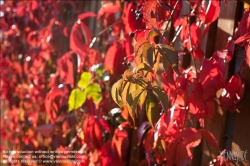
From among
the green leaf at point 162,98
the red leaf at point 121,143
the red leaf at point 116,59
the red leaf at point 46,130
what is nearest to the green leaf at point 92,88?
the red leaf at point 116,59

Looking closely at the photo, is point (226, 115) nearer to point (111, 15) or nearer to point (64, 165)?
point (64, 165)

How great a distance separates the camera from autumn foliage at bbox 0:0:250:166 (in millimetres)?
1196

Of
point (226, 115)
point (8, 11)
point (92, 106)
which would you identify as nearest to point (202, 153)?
point (226, 115)

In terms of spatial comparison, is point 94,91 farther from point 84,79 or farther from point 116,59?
point 116,59

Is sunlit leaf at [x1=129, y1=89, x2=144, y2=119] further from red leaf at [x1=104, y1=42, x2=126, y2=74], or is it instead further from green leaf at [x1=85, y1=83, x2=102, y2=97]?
green leaf at [x1=85, y1=83, x2=102, y2=97]

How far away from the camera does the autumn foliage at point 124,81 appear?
47.1 inches

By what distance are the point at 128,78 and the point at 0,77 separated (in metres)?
2.93

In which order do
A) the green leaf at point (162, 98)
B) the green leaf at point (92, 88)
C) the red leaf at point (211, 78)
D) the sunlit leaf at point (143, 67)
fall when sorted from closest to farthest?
the green leaf at point (162, 98) → the sunlit leaf at point (143, 67) → the red leaf at point (211, 78) → the green leaf at point (92, 88)

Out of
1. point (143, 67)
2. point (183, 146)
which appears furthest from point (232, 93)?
point (143, 67)

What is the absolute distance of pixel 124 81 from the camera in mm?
1131

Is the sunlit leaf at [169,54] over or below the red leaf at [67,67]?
over

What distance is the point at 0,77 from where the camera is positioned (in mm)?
3838

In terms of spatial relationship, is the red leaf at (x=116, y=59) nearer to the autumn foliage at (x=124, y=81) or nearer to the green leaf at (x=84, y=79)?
the autumn foliage at (x=124, y=81)

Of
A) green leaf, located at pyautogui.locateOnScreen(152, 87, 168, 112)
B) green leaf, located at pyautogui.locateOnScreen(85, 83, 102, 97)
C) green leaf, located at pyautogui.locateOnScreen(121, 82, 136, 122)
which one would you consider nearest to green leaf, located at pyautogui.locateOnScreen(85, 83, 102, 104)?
green leaf, located at pyautogui.locateOnScreen(85, 83, 102, 97)
